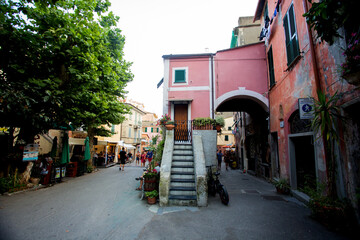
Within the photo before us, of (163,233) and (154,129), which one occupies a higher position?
(154,129)

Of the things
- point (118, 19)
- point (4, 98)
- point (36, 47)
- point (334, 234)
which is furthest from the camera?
point (118, 19)

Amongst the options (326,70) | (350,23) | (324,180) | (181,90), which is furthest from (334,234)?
(181,90)

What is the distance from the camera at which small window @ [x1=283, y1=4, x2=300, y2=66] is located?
6.44 m

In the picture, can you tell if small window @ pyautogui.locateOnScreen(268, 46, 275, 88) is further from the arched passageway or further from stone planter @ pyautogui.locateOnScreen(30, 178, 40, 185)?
stone planter @ pyautogui.locateOnScreen(30, 178, 40, 185)

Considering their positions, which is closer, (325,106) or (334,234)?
(334,234)

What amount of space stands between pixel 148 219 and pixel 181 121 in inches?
272

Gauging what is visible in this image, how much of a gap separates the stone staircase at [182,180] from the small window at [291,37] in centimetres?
567

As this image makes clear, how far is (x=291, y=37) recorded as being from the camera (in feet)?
22.2

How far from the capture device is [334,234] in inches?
146

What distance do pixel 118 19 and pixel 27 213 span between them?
10.4m

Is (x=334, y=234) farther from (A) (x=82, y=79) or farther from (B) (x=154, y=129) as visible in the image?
(B) (x=154, y=129)

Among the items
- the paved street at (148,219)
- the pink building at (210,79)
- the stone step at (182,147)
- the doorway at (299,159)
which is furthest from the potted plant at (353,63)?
the pink building at (210,79)

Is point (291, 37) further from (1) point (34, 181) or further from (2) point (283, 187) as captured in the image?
(1) point (34, 181)

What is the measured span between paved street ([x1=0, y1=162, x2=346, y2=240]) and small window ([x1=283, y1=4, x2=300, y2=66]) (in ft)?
17.5
